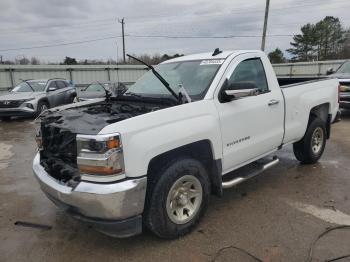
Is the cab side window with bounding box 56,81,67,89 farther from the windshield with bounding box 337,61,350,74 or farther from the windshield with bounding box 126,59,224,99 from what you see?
the windshield with bounding box 126,59,224,99

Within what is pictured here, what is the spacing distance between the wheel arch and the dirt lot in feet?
1.73

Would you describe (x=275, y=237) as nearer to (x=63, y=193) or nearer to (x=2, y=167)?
(x=63, y=193)

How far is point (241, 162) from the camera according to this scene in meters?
4.56

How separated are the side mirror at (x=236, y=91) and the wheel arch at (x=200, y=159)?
23.4 inches

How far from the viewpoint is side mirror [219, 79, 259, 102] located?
4.08 metres

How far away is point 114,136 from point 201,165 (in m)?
1.19

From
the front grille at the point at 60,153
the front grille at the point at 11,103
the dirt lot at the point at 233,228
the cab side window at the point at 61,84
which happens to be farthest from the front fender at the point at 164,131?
the cab side window at the point at 61,84

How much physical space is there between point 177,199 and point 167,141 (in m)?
0.70

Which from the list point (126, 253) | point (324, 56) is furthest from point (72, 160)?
point (324, 56)

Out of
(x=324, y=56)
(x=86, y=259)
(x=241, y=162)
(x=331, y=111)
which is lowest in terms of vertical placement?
(x=86, y=259)

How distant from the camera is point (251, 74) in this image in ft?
16.0

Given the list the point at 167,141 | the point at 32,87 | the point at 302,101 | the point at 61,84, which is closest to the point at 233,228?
the point at 167,141

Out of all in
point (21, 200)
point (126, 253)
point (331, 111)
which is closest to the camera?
point (126, 253)

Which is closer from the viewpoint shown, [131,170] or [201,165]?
[131,170]
